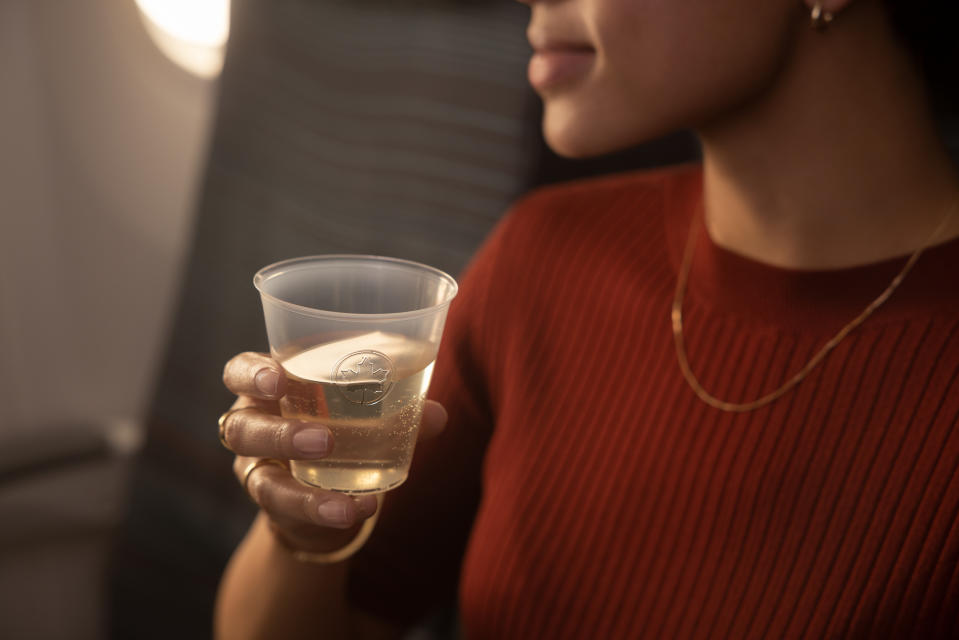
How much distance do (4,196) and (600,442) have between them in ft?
7.23

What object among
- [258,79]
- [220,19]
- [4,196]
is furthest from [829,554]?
[4,196]

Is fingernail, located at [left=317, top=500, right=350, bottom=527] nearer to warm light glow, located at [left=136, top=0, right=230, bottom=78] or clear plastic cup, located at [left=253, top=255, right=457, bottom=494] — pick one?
clear plastic cup, located at [left=253, top=255, right=457, bottom=494]

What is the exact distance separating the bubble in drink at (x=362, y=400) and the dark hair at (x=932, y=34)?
0.54 m

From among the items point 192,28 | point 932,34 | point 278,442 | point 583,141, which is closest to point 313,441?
point 278,442

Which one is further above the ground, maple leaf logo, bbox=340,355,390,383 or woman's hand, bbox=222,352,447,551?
maple leaf logo, bbox=340,355,390,383

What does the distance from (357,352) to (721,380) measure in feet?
1.46

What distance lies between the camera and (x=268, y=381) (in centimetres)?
54

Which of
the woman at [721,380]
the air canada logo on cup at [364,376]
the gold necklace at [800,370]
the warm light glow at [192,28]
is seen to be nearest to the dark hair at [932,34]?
the woman at [721,380]

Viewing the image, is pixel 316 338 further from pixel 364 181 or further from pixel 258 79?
pixel 258 79

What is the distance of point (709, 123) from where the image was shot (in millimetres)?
815

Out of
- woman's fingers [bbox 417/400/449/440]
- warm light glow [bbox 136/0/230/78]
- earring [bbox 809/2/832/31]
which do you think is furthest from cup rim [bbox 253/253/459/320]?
warm light glow [bbox 136/0/230/78]

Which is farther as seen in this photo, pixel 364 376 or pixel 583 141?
pixel 583 141

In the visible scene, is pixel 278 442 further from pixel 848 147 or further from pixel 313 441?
pixel 848 147

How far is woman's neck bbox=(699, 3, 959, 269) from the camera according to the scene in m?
0.77
